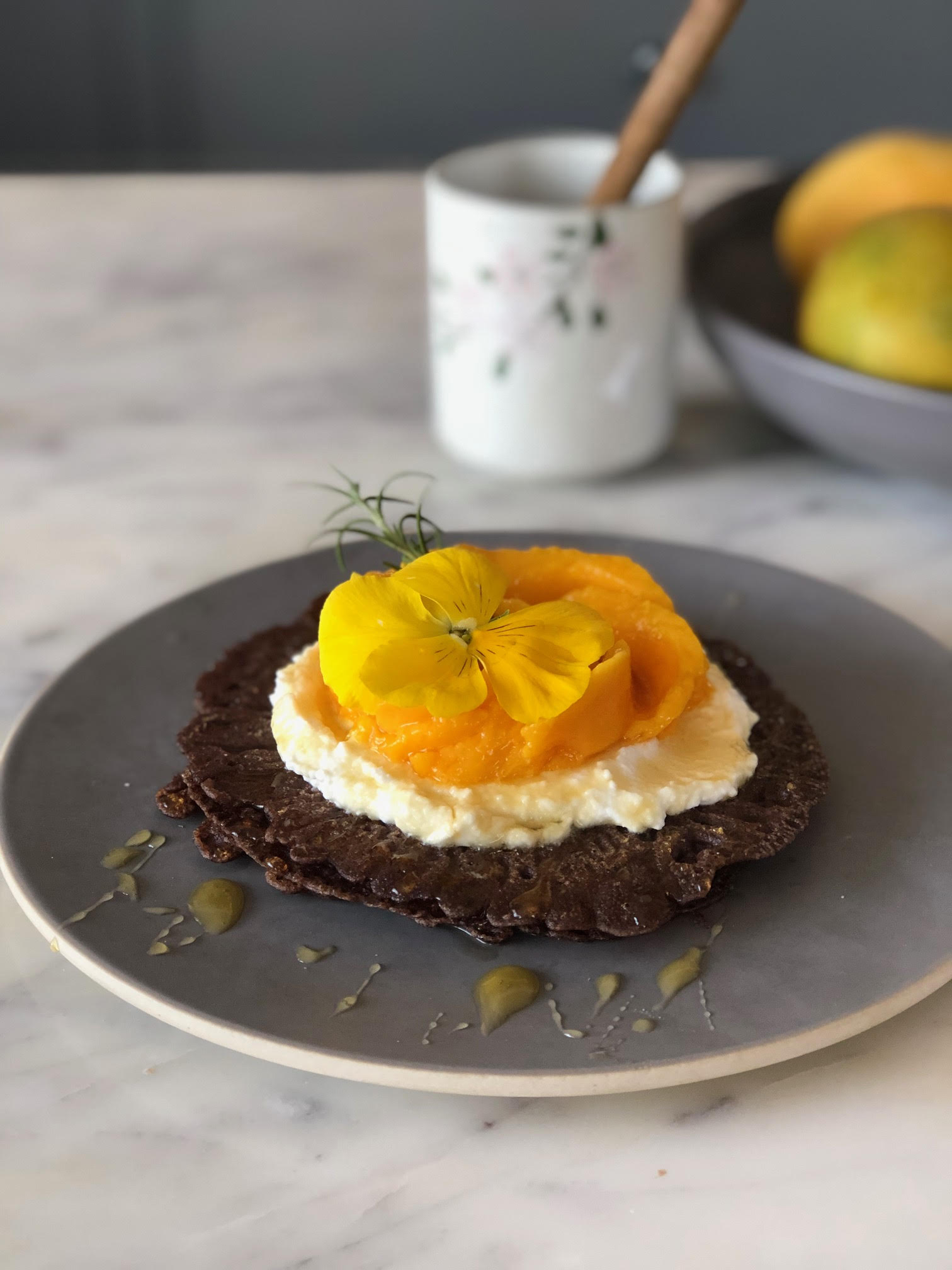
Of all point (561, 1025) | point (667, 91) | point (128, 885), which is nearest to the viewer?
point (561, 1025)

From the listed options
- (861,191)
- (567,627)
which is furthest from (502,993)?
(861,191)

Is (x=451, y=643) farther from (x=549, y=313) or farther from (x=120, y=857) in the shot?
(x=549, y=313)

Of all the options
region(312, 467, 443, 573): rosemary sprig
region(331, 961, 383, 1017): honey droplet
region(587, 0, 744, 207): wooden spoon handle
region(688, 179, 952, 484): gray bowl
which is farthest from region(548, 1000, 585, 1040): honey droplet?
region(587, 0, 744, 207): wooden spoon handle

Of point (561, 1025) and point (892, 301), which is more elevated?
point (892, 301)

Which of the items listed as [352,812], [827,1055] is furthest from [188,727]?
[827,1055]

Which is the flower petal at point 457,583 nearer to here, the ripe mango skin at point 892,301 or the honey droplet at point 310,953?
the honey droplet at point 310,953

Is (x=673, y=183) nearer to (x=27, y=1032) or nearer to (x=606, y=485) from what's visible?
(x=606, y=485)
